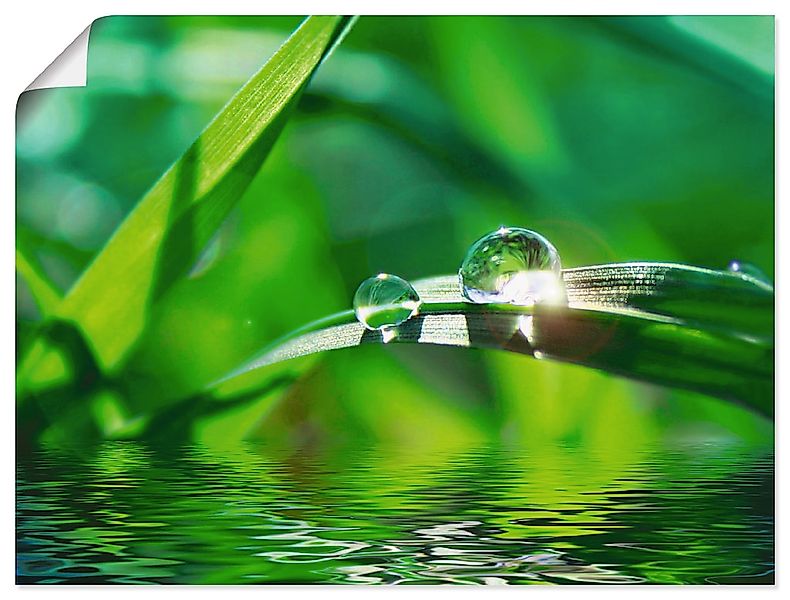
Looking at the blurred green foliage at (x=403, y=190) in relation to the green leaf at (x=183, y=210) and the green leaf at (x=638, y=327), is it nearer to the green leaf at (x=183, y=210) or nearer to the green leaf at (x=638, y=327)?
the green leaf at (x=183, y=210)

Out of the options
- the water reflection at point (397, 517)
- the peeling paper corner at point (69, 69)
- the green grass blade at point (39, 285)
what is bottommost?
the water reflection at point (397, 517)

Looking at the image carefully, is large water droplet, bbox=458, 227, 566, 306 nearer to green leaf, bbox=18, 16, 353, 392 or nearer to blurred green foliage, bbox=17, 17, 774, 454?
blurred green foliage, bbox=17, 17, 774, 454

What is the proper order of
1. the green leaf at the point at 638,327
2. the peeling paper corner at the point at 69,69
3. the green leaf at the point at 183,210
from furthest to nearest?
the peeling paper corner at the point at 69,69 < the green leaf at the point at 183,210 < the green leaf at the point at 638,327

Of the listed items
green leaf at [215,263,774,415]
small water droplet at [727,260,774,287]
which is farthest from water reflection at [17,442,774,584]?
small water droplet at [727,260,774,287]

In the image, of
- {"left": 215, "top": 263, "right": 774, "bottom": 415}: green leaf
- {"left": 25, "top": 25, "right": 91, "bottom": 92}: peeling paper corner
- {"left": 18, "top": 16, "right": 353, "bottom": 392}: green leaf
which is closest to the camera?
{"left": 215, "top": 263, "right": 774, "bottom": 415}: green leaf

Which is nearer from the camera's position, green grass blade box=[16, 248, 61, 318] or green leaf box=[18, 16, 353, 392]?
green leaf box=[18, 16, 353, 392]

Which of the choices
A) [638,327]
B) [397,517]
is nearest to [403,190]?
[638,327]

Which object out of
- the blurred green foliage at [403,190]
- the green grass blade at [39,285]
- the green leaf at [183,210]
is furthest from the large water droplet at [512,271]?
the green grass blade at [39,285]

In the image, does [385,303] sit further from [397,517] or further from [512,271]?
[397,517]

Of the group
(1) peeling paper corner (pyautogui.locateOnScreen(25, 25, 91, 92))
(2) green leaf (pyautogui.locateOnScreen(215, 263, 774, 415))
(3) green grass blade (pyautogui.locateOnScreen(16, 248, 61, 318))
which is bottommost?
(2) green leaf (pyautogui.locateOnScreen(215, 263, 774, 415))
